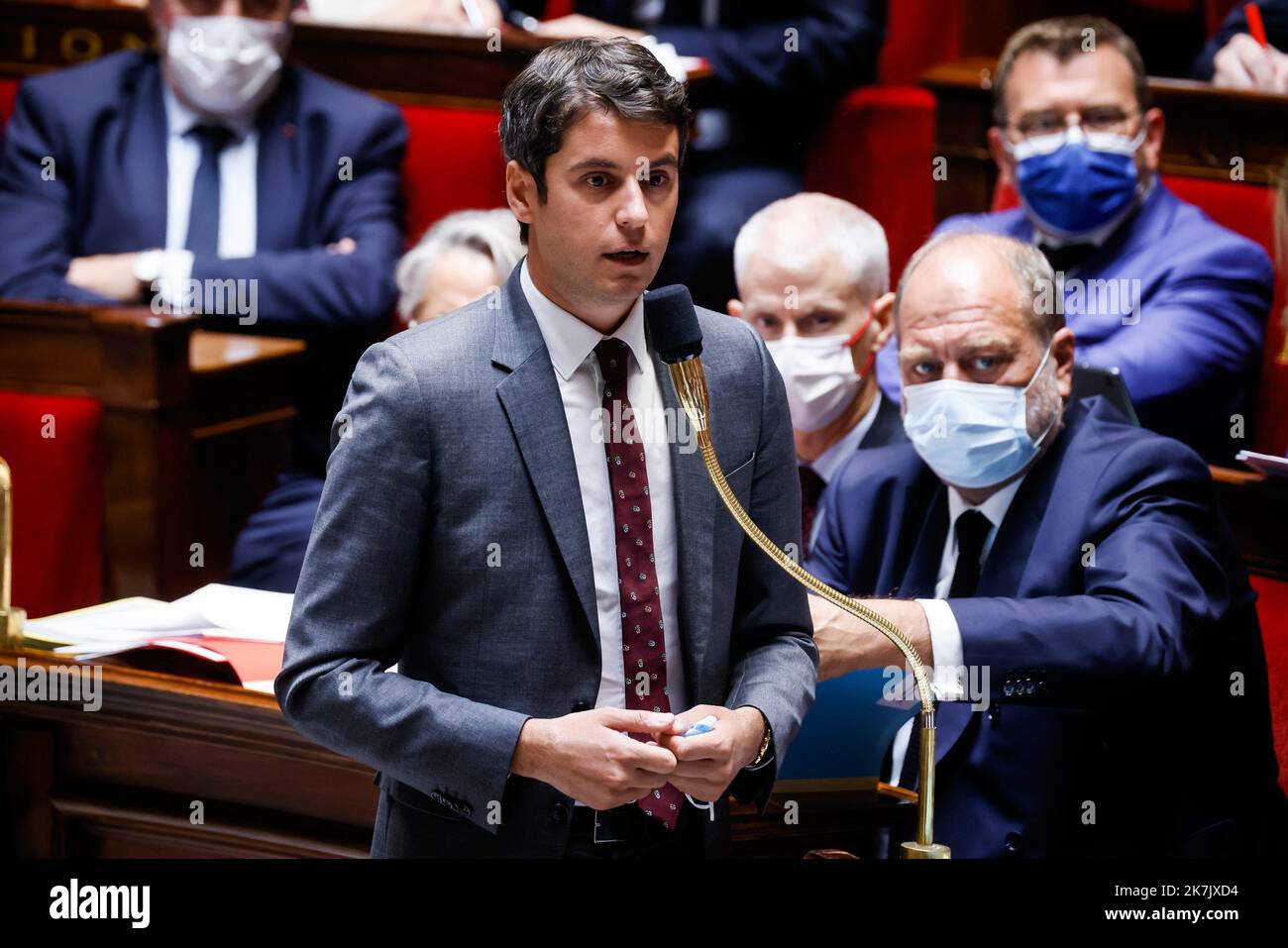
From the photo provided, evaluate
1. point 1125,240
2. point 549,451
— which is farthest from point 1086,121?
point 549,451

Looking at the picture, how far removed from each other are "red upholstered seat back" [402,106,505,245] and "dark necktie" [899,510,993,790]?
5.20 feet

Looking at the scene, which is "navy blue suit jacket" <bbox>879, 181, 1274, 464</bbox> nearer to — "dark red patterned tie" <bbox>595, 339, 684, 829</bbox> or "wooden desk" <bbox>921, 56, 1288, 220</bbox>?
"wooden desk" <bbox>921, 56, 1288, 220</bbox>

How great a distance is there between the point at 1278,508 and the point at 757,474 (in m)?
1.10

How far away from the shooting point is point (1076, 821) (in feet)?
6.40

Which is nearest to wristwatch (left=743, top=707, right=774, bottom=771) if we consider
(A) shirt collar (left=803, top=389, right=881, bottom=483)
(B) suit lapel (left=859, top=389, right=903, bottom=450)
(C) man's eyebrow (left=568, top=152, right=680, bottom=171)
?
Result: (C) man's eyebrow (left=568, top=152, right=680, bottom=171)

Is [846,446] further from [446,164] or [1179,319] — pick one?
[446,164]

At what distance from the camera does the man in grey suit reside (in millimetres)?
1291

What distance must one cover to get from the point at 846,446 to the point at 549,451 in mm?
1382

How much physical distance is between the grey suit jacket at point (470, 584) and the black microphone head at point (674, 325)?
41mm

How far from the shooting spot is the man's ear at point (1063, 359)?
2186 mm

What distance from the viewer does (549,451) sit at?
4.36 feet

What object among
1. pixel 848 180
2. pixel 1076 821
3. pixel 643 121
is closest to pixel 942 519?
pixel 1076 821
